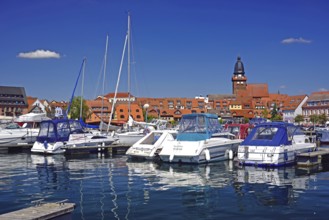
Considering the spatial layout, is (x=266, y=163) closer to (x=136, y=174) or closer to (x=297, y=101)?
(x=136, y=174)

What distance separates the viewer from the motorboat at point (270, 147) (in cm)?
2598

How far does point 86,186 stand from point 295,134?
1728 cm

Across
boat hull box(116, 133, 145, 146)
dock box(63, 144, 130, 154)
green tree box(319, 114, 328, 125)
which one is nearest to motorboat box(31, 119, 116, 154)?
dock box(63, 144, 130, 154)

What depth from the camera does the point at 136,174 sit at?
24156 millimetres

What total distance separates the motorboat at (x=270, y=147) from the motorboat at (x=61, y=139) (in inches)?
642

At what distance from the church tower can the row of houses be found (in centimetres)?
903

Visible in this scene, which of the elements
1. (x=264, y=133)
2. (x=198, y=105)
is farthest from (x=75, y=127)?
(x=198, y=105)

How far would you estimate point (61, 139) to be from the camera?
37688mm

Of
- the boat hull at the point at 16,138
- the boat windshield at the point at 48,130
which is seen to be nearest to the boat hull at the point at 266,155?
the boat windshield at the point at 48,130

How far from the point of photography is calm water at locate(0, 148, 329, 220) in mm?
14438

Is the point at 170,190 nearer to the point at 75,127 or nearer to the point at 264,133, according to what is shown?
the point at 264,133

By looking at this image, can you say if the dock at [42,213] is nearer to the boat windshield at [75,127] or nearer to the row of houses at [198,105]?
the boat windshield at [75,127]

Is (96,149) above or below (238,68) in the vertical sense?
below

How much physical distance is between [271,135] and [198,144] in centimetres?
515
